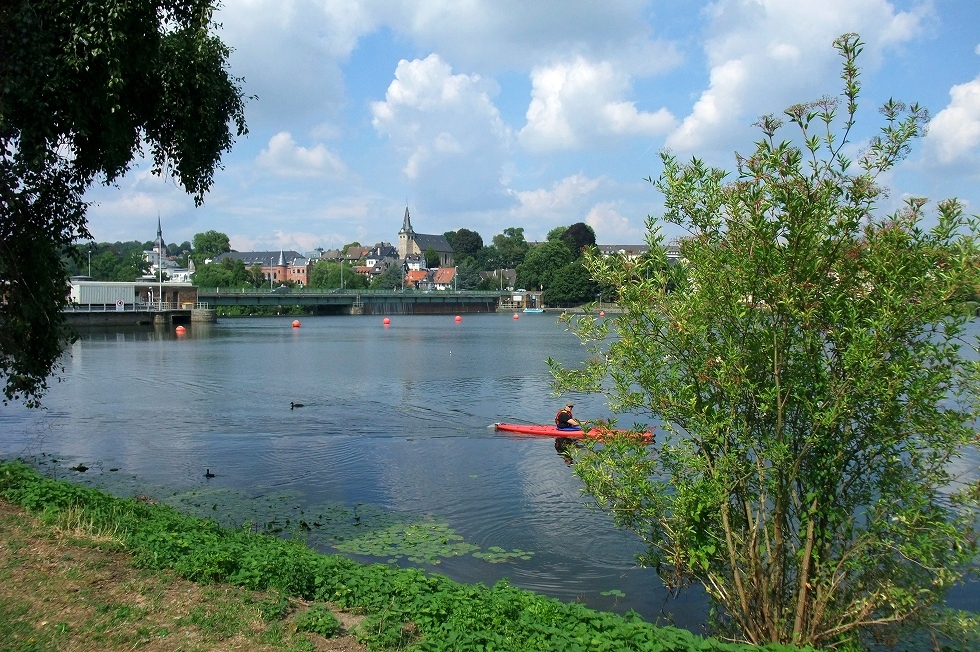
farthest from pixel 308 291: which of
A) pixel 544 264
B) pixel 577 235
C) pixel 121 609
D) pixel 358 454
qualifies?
pixel 121 609

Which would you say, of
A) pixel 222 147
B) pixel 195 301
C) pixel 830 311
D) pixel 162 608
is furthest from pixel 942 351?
pixel 195 301

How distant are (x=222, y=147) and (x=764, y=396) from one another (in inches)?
429

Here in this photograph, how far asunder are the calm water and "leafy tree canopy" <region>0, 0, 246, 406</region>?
211 inches

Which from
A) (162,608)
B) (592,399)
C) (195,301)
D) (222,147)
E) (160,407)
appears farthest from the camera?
(195,301)

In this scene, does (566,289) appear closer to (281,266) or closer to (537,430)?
(281,266)

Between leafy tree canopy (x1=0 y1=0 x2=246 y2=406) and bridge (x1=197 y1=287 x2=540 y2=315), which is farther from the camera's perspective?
bridge (x1=197 y1=287 x2=540 y2=315)

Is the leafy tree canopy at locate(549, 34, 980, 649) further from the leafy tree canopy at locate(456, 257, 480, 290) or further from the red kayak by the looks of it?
the leafy tree canopy at locate(456, 257, 480, 290)

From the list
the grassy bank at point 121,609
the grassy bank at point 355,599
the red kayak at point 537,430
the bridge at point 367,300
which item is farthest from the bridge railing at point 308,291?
the grassy bank at point 121,609

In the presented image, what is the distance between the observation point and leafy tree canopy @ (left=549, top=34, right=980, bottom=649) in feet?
26.1

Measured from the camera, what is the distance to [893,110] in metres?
8.28

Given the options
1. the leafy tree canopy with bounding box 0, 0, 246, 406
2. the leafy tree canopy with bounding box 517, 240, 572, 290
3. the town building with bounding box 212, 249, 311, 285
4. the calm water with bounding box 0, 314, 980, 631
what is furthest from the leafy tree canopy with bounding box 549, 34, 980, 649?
the town building with bounding box 212, 249, 311, 285

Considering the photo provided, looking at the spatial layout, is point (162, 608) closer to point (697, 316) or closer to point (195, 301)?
point (697, 316)

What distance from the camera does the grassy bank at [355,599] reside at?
22.8 ft

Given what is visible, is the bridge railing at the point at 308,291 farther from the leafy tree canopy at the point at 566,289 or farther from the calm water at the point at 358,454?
the calm water at the point at 358,454
